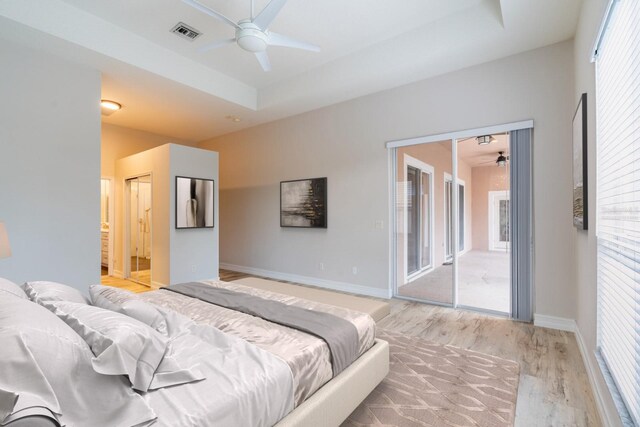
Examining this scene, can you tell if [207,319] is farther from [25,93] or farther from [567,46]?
[567,46]

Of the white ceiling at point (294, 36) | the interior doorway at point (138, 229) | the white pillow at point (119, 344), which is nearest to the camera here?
the white pillow at point (119, 344)

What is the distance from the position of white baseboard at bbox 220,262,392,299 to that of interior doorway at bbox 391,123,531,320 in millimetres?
331

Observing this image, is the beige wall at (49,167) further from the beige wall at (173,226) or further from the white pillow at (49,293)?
the white pillow at (49,293)

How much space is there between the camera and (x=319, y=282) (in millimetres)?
5254

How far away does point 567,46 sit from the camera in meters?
3.22

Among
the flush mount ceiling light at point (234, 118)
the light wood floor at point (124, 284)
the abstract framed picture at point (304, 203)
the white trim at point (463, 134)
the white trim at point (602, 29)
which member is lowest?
the light wood floor at point (124, 284)

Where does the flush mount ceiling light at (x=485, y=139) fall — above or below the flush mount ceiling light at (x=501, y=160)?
above

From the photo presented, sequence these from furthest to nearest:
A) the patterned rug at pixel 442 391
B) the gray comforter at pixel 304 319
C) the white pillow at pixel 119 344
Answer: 1. the patterned rug at pixel 442 391
2. the gray comforter at pixel 304 319
3. the white pillow at pixel 119 344

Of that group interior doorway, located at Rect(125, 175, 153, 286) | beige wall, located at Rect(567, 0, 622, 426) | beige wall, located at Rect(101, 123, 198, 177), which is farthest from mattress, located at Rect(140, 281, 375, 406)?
beige wall, located at Rect(101, 123, 198, 177)

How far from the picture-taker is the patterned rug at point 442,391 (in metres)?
1.83

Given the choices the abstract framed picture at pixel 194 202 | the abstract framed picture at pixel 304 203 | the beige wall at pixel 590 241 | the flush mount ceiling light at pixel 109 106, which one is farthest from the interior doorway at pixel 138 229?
the beige wall at pixel 590 241

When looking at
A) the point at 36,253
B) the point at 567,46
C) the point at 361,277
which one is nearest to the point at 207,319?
the point at 36,253

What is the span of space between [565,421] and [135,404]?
236 centimetres

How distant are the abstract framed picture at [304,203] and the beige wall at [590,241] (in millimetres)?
3419
